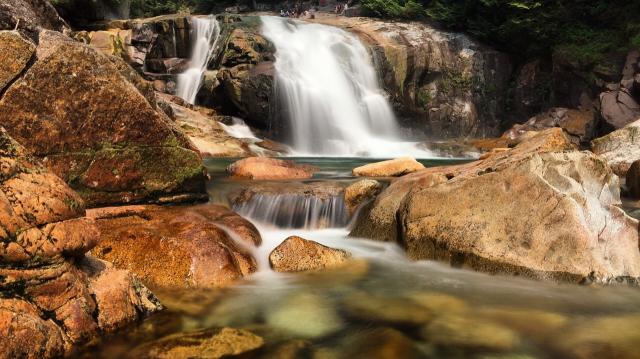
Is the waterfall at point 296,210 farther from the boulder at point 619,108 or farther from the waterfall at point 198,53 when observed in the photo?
the boulder at point 619,108

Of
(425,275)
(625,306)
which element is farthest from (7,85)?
(625,306)

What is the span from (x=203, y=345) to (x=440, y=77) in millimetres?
23627

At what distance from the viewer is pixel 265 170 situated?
10109 millimetres

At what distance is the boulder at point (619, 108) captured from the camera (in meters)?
18.2

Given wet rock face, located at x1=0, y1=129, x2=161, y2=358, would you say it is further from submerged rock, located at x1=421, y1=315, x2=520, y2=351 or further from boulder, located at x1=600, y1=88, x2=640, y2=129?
boulder, located at x1=600, y1=88, x2=640, y2=129

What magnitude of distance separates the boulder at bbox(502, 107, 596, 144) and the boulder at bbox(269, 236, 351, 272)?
16348mm

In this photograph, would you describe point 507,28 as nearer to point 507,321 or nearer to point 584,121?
point 584,121

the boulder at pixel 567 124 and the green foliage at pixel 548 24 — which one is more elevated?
the green foliage at pixel 548 24

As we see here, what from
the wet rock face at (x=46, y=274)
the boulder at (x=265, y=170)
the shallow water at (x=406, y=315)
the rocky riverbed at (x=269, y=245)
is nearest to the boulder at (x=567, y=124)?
the boulder at (x=265, y=170)

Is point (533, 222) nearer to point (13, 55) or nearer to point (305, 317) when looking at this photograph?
point (305, 317)

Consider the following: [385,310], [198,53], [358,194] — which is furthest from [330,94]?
[385,310]

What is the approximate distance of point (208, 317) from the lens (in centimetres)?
419

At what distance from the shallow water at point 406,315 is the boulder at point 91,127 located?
2.41m

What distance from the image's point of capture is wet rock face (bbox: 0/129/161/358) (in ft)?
9.71
